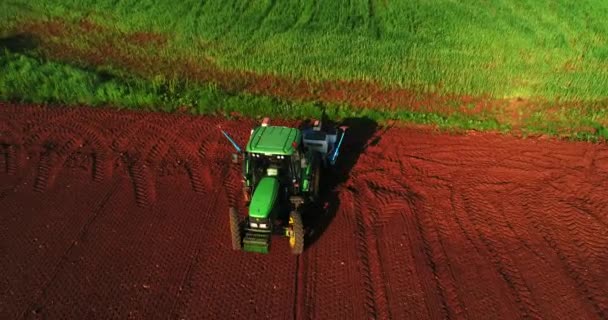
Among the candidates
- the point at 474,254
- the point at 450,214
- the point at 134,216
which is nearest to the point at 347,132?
the point at 450,214

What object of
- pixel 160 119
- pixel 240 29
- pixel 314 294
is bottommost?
pixel 314 294

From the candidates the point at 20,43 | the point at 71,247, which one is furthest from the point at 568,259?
the point at 20,43

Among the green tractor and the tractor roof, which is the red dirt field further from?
the tractor roof

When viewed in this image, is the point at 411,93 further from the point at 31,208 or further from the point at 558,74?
the point at 31,208

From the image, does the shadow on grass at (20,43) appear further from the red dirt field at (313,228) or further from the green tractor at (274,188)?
the green tractor at (274,188)

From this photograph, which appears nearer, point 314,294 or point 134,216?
point 314,294

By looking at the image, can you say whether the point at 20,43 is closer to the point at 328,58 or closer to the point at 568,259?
the point at 328,58

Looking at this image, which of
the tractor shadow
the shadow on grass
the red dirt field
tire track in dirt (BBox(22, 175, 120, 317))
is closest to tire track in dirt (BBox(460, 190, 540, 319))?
the red dirt field
